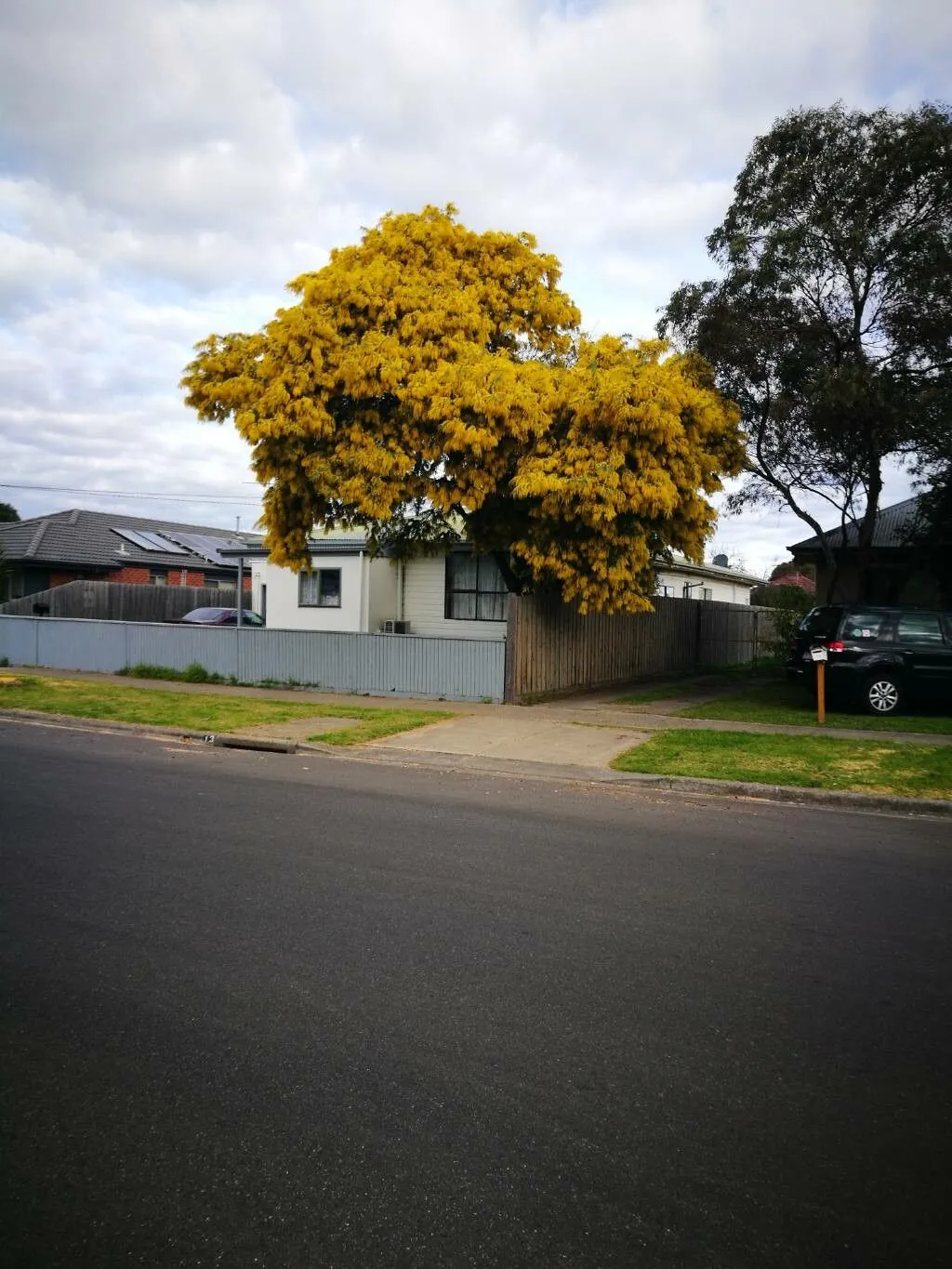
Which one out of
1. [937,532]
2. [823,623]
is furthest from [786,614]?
[823,623]

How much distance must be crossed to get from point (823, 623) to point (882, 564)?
7326 millimetres

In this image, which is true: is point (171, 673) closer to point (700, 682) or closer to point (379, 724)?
point (379, 724)

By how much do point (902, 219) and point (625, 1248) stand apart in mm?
17391

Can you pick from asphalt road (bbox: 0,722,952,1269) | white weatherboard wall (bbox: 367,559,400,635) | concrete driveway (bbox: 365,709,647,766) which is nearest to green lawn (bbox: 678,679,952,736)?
concrete driveway (bbox: 365,709,647,766)

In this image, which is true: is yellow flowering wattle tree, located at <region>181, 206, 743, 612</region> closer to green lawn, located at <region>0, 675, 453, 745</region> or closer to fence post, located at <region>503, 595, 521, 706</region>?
fence post, located at <region>503, 595, 521, 706</region>

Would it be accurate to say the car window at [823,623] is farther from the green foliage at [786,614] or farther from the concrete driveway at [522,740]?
the green foliage at [786,614]

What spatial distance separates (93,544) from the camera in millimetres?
38469

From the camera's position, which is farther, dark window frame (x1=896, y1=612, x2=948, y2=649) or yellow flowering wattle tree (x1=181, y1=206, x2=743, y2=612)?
dark window frame (x1=896, y1=612, x2=948, y2=649)

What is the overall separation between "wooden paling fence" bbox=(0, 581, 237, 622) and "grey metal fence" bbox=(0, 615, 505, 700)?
985cm

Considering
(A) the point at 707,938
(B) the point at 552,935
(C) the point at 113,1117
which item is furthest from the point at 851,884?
(C) the point at 113,1117

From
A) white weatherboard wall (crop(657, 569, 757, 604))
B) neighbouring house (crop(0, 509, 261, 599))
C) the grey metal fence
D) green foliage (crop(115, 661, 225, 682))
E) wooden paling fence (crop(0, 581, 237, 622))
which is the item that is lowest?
green foliage (crop(115, 661, 225, 682))

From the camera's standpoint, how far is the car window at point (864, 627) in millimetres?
14703

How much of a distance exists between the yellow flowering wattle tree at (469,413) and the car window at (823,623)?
7.15 ft

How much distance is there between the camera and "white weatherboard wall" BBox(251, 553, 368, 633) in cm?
2344
